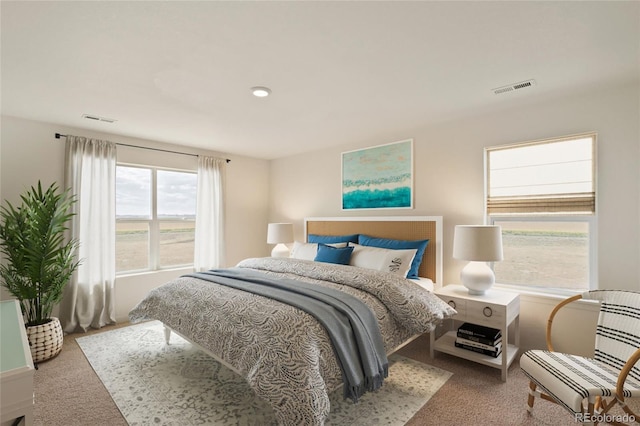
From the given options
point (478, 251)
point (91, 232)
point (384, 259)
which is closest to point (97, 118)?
point (91, 232)

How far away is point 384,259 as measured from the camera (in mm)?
3211

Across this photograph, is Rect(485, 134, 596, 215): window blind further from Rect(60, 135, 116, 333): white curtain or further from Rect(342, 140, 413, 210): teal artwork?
Rect(60, 135, 116, 333): white curtain

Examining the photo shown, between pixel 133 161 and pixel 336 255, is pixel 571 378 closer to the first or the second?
pixel 336 255

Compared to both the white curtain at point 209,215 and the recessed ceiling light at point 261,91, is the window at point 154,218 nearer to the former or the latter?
the white curtain at point 209,215

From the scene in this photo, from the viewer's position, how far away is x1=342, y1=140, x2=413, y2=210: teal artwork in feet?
12.3

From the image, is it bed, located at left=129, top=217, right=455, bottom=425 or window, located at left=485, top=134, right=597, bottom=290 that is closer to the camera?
bed, located at left=129, top=217, right=455, bottom=425

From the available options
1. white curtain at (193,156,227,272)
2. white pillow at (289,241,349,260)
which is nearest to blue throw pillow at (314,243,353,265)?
white pillow at (289,241,349,260)

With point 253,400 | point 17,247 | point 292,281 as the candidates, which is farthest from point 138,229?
point 253,400

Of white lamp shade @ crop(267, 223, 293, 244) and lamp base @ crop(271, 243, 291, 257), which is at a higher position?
white lamp shade @ crop(267, 223, 293, 244)

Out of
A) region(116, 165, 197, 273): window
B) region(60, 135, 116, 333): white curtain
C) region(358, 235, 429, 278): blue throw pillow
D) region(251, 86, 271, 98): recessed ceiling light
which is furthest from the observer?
region(116, 165, 197, 273): window

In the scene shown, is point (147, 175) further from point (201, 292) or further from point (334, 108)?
point (334, 108)

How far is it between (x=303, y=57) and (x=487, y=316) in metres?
2.44

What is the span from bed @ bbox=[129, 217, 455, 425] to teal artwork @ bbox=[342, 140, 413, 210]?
410 millimetres

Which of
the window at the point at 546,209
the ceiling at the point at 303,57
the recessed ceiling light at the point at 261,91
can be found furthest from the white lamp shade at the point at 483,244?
the recessed ceiling light at the point at 261,91
